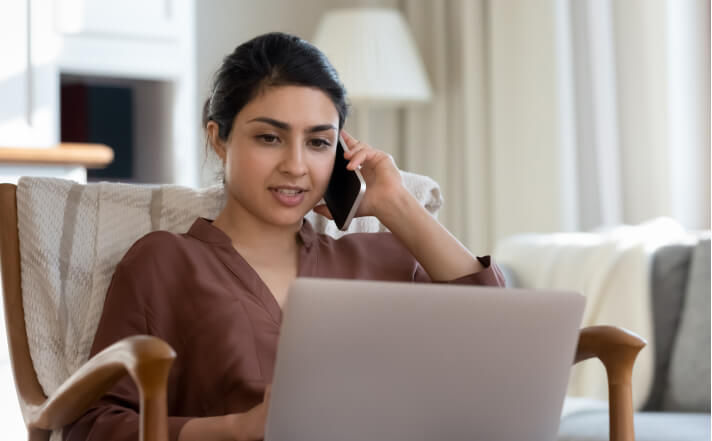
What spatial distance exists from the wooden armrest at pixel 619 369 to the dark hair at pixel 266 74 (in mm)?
523

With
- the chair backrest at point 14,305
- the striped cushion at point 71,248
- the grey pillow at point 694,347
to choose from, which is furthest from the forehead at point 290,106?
the grey pillow at point 694,347

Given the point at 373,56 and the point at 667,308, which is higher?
the point at 373,56

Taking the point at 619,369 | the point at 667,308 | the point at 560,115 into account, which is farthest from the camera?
the point at 560,115

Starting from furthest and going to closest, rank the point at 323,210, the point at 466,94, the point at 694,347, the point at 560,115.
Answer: the point at 466,94 → the point at 560,115 → the point at 694,347 → the point at 323,210

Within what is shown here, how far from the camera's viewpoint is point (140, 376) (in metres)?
1.00

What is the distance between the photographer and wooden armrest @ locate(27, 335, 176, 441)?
1000 mm

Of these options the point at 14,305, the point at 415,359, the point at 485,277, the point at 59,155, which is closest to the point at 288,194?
the point at 485,277

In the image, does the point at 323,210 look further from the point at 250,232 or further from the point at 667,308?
the point at 667,308

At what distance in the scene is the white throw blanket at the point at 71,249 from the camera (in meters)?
1.45

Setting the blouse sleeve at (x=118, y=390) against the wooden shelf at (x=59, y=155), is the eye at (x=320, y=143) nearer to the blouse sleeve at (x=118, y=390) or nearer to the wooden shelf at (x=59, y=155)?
the blouse sleeve at (x=118, y=390)

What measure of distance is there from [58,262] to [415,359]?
712 mm

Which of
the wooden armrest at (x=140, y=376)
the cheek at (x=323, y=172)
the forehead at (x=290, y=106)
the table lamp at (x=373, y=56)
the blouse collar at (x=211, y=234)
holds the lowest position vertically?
the wooden armrest at (x=140, y=376)

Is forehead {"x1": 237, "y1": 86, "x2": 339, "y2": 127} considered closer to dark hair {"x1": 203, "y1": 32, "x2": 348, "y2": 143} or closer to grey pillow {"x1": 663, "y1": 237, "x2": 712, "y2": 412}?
dark hair {"x1": 203, "y1": 32, "x2": 348, "y2": 143}

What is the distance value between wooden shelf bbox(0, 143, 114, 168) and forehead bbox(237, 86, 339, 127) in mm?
1037
